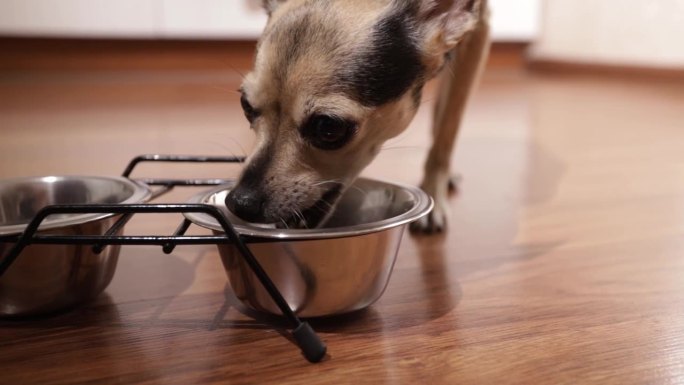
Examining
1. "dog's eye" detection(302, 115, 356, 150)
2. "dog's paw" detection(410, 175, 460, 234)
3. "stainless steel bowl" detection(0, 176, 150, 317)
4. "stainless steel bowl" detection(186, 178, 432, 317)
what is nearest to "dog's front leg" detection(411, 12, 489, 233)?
"dog's paw" detection(410, 175, 460, 234)

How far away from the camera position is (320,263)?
998mm

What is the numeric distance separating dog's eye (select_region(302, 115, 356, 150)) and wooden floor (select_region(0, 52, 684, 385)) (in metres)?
0.29

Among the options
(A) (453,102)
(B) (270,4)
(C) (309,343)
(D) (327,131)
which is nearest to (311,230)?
(C) (309,343)

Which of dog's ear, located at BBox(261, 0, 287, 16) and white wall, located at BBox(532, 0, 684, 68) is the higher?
dog's ear, located at BBox(261, 0, 287, 16)

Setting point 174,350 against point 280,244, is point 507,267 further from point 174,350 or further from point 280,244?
point 174,350

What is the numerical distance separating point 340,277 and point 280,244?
109 millimetres

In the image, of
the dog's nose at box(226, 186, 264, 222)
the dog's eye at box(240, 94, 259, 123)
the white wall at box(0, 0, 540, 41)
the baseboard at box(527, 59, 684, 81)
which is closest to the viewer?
the dog's nose at box(226, 186, 264, 222)

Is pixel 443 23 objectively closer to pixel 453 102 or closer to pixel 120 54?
pixel 453 102

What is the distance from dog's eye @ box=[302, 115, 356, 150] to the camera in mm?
1200

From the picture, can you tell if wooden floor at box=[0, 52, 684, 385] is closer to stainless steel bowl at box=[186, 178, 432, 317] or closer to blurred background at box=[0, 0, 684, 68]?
stainless steel bowl at box=[186, 178, 432, 317]

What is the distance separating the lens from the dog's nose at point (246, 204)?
1.13 meters

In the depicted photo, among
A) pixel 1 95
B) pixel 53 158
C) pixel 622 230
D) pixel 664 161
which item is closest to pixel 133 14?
pixel 1 95

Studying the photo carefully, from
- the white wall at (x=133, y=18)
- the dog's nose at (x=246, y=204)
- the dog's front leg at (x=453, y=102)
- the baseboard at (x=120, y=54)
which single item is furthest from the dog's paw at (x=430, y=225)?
the baseboard at (x=120, y=54)

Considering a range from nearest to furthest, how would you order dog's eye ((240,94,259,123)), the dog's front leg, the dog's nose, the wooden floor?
the wooden floor → the dog's nose → dog's eye ((240,94,259,123)) → the dog's front leg
